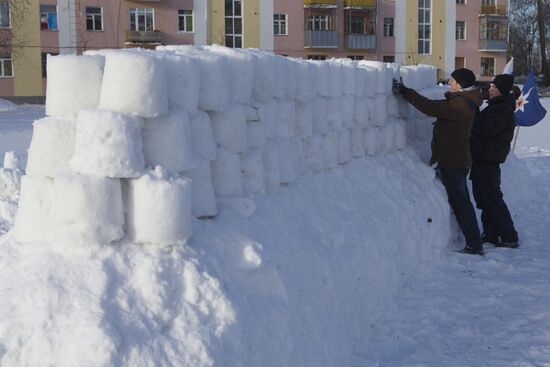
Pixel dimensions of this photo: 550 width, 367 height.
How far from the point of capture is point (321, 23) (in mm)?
40000

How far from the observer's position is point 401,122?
665cm

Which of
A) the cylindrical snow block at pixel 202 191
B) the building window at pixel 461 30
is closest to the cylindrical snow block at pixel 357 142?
the cylindrical snow block at pixel 202 191

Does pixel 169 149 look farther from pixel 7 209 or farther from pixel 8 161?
pixel 8 161

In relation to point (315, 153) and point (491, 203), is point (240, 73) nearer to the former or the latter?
point (315, 153)

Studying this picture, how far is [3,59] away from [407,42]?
2167 centimetres

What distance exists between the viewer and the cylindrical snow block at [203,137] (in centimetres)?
326

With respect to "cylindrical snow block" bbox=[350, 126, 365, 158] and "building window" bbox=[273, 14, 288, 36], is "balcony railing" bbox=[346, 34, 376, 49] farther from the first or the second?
"cylindrical snow block" bbox=[350, 126, 365, 158]

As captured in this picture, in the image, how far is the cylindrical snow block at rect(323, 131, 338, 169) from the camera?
5.02m

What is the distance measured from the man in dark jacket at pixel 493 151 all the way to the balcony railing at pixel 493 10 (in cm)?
3987

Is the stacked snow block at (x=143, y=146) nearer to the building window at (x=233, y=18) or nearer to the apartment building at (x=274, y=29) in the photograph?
the apartment building at (x=274, y=29)

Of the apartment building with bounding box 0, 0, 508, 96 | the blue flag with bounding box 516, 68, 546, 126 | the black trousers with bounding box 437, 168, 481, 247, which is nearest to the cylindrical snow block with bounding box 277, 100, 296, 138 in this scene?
the black trousers with bounding box 437, 168, 481, 247

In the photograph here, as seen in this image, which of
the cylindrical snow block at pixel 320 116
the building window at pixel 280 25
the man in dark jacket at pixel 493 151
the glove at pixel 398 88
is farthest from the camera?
the building window at pixel 280 25

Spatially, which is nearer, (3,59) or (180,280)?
(180,280)

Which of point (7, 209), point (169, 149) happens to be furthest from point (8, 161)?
point (169, 149)
